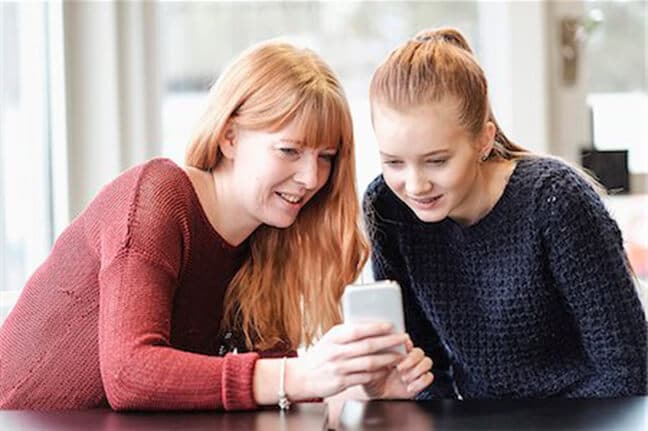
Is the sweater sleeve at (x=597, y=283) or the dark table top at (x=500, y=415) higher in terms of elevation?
the sweater sleeve at (x=597, y=283)

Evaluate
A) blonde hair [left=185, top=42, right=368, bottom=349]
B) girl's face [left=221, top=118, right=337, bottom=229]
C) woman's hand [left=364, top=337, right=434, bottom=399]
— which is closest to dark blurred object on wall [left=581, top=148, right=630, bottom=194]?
blonde hair [left=185, top=42, right=368, bottom=349]

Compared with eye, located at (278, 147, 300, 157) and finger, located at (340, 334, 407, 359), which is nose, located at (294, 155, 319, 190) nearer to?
eye, located at (278, 147, 300, 157)

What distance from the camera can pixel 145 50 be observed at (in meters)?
2.73

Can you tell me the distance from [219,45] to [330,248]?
1.31 metres

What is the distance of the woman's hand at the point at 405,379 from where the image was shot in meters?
1.48

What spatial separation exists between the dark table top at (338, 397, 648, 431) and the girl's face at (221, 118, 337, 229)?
35 centimetres


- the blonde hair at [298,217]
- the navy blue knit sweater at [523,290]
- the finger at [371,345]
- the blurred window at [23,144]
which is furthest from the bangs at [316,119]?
the blurred window at [23,144]

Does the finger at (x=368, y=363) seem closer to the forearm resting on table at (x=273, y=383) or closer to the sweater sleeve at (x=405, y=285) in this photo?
the forearm resting on table at (x=273, y=383)

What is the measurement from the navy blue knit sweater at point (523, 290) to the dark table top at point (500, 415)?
0.26 m

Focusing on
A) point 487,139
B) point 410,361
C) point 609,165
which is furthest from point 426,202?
point 609,165

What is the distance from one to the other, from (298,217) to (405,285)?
226 mm

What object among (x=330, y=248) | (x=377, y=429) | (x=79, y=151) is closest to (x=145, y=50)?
(x=79, y=151)

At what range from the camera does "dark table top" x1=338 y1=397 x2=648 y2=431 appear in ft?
4.17

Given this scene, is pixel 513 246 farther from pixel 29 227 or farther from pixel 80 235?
pixel 29 227
